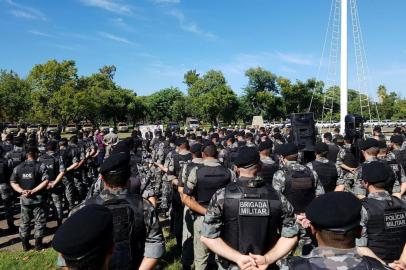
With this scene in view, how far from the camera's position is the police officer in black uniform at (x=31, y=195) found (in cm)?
793

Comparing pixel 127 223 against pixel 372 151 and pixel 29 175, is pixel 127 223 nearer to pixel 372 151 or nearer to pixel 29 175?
pixel 372 151

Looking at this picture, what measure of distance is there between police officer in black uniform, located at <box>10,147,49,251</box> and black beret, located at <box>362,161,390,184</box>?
250 inches

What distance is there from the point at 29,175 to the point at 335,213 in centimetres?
706

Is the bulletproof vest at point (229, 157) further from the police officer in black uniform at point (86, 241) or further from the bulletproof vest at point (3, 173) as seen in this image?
the police officer in black uniform at point (86, 241)

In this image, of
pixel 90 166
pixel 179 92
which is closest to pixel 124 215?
pixel 90 166

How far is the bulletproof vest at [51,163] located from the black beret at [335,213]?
7.49 meters

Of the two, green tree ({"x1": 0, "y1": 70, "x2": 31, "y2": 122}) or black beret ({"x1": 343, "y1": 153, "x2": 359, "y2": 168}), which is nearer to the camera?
black beret ({"x1": 343, "y1": 153, "x2": 359, "y2": 168})

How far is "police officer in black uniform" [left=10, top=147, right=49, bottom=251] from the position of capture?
312 inches

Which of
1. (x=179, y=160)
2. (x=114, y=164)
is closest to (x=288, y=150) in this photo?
(x=179, y=160)

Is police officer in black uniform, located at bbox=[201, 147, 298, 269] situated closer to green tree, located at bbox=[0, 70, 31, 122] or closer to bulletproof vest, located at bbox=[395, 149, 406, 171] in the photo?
bulletproof vest, located at bbox=[395, 149, 406, 171]

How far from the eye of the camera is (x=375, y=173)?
423cm

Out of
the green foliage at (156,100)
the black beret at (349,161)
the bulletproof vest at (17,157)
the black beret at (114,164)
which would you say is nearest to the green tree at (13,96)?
the green foliage at (156,100)

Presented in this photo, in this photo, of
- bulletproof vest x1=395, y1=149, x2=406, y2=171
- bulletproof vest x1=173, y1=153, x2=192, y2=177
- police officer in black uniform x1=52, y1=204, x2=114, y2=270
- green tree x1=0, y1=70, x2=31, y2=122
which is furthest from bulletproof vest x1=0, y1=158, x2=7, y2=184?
green tree x1=0, y1=70, x2=31, y2=122

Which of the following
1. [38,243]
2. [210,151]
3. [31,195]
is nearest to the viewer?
[210,151]
